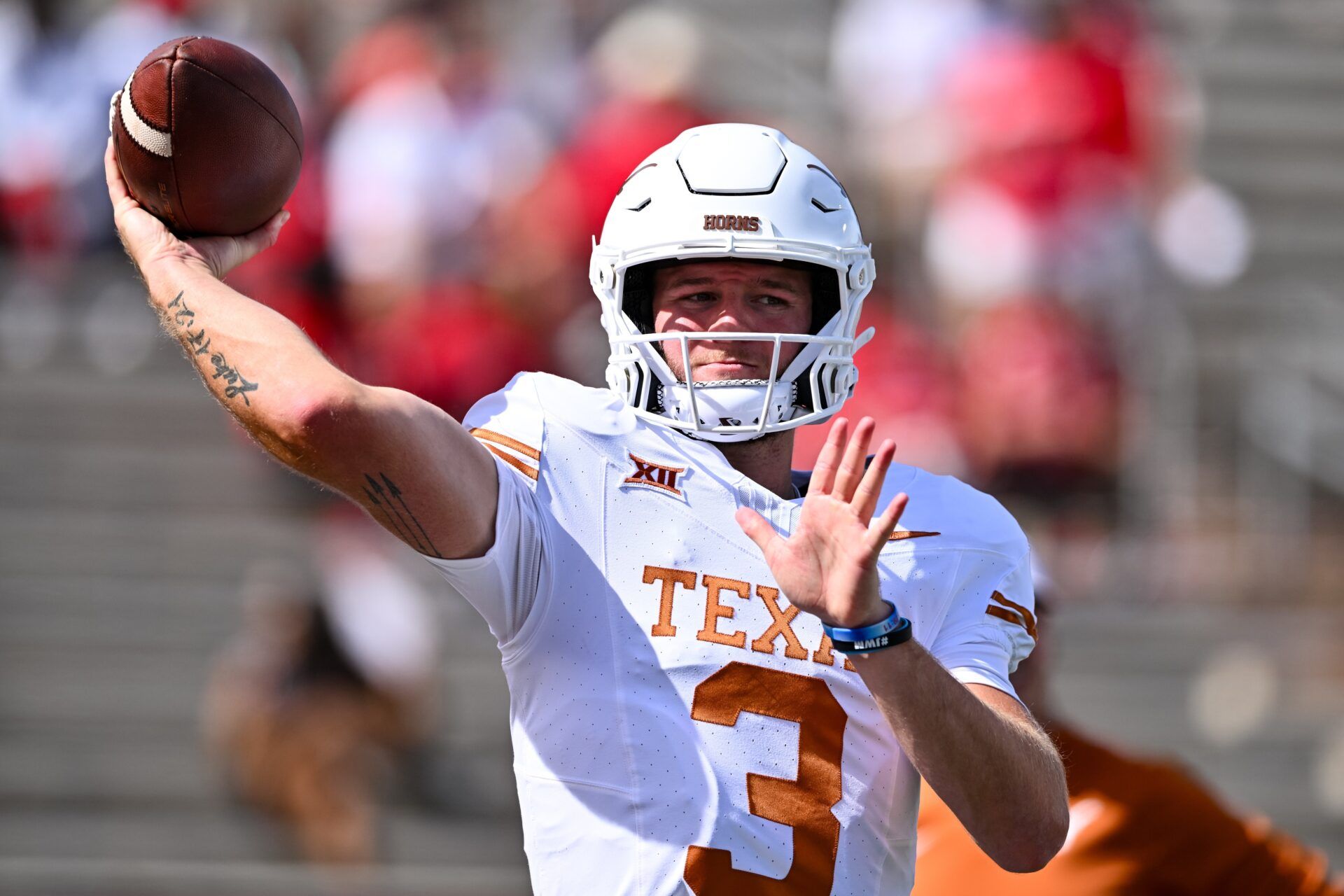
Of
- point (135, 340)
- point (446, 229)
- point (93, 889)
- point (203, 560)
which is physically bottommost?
point (93, 889)

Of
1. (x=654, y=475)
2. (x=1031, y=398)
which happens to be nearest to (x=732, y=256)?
(x=654, y=475)

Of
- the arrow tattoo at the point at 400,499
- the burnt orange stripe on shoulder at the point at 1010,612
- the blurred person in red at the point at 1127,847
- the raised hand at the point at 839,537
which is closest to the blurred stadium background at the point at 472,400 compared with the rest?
the blurred person in red at the point at 1127,847

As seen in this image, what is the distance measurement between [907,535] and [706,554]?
0.30 metres

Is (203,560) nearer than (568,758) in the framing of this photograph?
No

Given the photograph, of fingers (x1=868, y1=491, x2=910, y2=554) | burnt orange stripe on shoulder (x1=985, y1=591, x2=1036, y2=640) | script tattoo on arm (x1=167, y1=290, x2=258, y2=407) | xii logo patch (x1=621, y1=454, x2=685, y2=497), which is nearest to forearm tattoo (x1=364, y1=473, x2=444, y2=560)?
script tattoo on arm (x1=167, y1=290, x2=258, y2=407)

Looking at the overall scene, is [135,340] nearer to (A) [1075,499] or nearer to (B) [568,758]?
(A) [1075,499]

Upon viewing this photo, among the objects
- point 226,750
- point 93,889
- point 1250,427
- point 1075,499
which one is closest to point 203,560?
point 226,750

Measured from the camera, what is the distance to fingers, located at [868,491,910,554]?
84.9 inches

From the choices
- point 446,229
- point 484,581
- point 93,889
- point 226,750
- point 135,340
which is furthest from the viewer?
point 135,340

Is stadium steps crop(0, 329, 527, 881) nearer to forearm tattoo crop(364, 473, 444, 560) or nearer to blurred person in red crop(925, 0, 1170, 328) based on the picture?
blurred person in red crop(925, 0, 1170, 328)

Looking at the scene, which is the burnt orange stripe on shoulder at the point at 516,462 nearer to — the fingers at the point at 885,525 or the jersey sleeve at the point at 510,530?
the jersey sleeve at the point at 510,530

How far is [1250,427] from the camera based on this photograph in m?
8.34

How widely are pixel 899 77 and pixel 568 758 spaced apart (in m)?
6.30

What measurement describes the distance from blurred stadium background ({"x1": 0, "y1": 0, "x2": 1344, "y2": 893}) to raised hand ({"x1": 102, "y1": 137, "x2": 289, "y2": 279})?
4.03 metres
